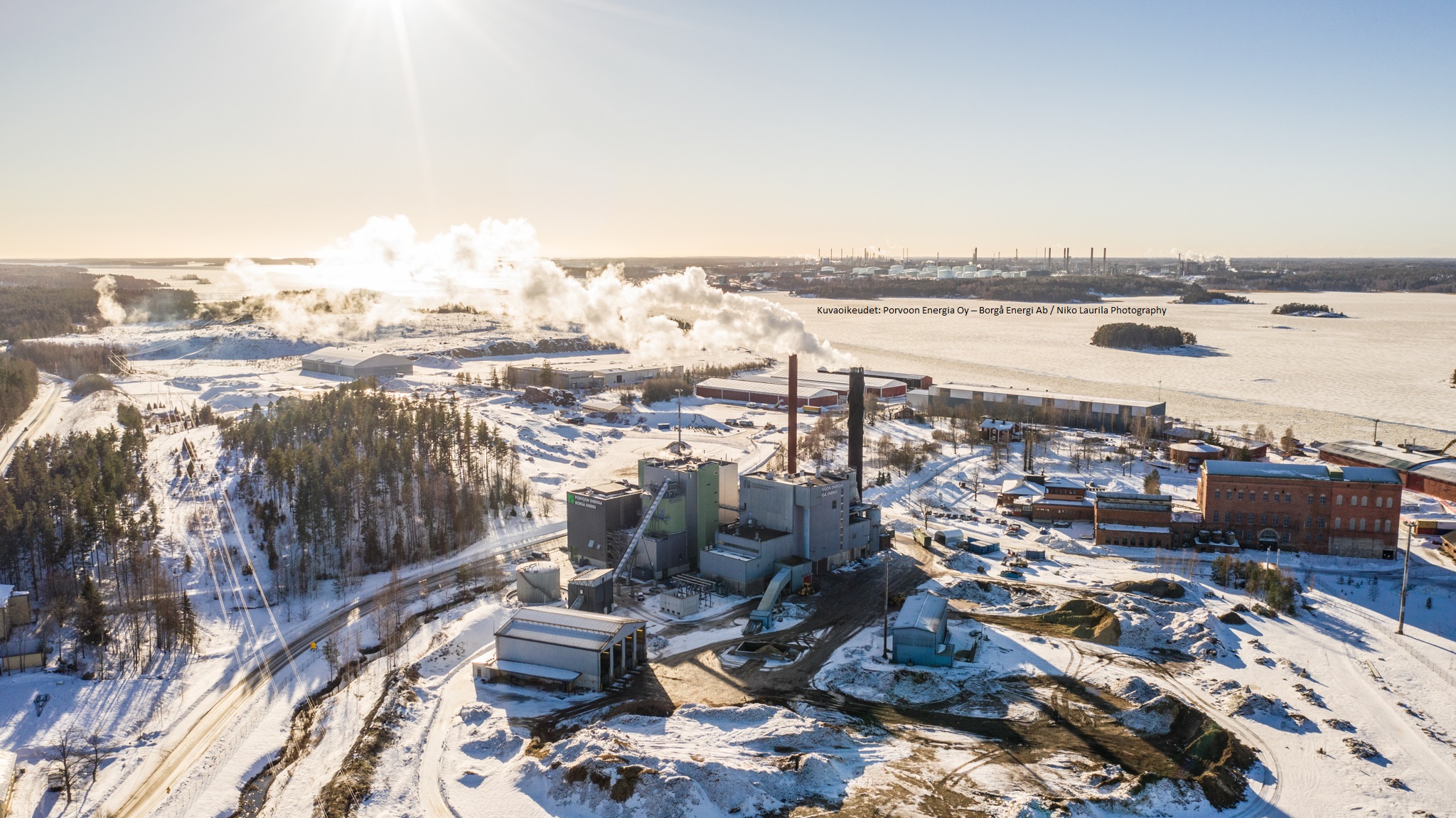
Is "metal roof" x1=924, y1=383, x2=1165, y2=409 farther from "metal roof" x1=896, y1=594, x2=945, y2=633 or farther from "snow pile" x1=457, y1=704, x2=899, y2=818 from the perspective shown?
"snow pile" x1=457, y1=704, x2=899, y2=818

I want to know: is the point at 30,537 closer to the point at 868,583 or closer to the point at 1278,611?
the point at 868,583

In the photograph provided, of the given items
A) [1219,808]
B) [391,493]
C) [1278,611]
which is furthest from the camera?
[391,493]

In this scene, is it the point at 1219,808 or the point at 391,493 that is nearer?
the point at 1219,808

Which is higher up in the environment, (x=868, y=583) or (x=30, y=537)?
(x=30, y=537)

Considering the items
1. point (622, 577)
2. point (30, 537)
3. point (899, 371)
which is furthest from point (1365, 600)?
point (899, 371)

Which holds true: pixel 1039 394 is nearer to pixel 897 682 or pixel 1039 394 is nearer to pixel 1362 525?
pixel 1362 525

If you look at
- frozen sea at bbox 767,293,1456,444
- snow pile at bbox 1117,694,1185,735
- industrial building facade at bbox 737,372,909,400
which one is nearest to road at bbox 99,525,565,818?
snow pile at bbox 1117,694,1185,735

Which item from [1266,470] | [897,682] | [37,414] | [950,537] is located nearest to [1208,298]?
[1266,470]
